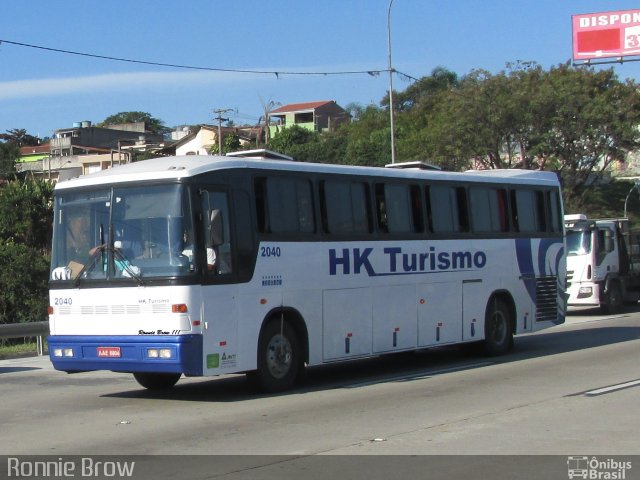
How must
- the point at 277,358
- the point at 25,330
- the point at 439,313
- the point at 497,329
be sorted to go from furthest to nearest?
the point at 25,330 < the point at 497,329 < the point at 439,313 < the point at 277,358

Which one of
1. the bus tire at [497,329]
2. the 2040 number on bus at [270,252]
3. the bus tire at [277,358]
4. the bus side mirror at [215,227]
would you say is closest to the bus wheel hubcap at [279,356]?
the bus tire at [277,358]

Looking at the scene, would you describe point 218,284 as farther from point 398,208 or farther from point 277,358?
point 398,208

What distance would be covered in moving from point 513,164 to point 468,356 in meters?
36.8

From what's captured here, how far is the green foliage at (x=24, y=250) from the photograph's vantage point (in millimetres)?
32156

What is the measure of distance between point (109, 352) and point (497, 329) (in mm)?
8329

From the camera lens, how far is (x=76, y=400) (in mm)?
13281

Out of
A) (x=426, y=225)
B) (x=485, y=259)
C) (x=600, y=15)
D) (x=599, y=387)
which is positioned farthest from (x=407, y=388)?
(x=600, y=15)

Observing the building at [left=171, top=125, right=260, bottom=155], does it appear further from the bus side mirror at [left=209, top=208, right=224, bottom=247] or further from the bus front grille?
the bus side mirror at [left=209, top=208, right=224, bottom=247]

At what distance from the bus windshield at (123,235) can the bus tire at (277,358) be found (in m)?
1.71

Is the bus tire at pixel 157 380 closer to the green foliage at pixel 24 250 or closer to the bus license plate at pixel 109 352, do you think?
the bus license plate at pixel 109 352

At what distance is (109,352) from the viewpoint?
12.5 metres

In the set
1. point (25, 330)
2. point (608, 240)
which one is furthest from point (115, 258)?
point (608, 240)

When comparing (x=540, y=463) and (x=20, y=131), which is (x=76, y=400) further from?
(x=20, y=131)

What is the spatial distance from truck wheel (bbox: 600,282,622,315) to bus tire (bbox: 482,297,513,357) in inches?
432
